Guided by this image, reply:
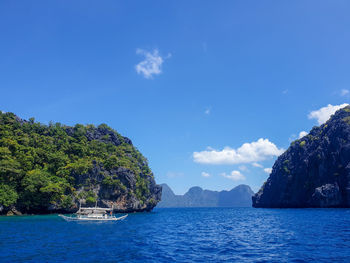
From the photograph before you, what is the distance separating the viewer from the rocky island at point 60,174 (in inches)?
2357

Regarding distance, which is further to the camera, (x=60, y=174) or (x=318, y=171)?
(x=318, y=171)

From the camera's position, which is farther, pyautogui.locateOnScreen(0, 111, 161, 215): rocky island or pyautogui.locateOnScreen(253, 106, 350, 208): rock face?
pyautogui.locateOnScreen(253, 106, 350, 208): rock face

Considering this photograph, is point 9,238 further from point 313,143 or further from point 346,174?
point 313,143

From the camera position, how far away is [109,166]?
84.3 m

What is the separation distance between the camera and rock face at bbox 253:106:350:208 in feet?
314

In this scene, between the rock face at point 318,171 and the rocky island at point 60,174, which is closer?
the rocky island at point 60,174

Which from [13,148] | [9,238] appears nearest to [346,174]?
[9,238]

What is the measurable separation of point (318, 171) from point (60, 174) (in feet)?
352

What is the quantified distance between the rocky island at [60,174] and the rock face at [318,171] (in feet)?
232

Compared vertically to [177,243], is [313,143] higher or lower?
higher

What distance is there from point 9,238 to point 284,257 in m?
26.9

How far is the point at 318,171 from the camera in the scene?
110062 millimetres

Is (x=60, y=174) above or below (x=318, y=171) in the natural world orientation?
below

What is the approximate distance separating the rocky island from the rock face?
70.6m
